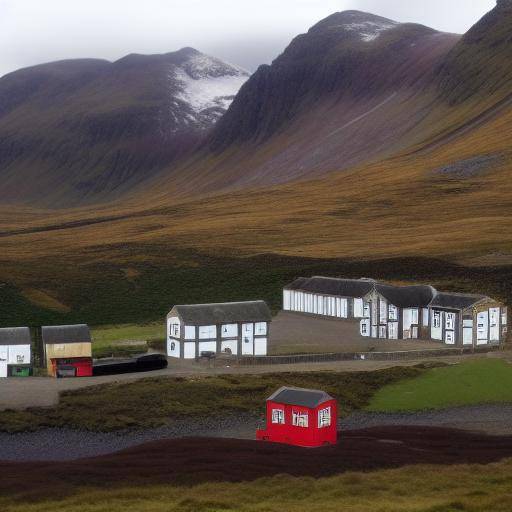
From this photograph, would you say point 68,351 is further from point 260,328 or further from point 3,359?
point 260,328

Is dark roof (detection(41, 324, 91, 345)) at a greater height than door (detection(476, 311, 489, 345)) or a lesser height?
greater

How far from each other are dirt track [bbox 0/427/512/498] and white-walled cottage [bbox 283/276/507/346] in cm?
2522

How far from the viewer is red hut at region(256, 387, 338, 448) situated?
50.0m

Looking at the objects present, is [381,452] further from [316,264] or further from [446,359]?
[316,264]

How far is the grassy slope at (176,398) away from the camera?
56.6 m

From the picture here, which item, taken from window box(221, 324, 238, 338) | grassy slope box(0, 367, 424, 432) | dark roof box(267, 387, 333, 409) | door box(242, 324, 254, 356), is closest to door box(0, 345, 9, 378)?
grassy slope box(0, 367, 424, 432)

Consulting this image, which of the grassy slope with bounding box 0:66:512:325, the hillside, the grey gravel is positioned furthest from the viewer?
the hillside

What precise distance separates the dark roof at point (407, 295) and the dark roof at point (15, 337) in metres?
29.9

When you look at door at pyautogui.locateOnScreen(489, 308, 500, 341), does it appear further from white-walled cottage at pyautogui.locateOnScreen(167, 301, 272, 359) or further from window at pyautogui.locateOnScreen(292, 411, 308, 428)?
window at pyautogui.locateOnScreen(292, 411, 308, 428)

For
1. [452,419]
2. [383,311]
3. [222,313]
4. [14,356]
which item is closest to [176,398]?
[222,313]


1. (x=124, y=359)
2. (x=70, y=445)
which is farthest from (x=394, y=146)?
(x=70, y=445)

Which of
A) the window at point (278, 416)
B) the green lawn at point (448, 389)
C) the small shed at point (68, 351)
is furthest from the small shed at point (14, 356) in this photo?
the green lawn at point (448, 389)

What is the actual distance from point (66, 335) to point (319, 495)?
34262 mm

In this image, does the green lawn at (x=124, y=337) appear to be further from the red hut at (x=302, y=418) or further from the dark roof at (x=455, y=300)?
the red hut at (x=302, y=418)
